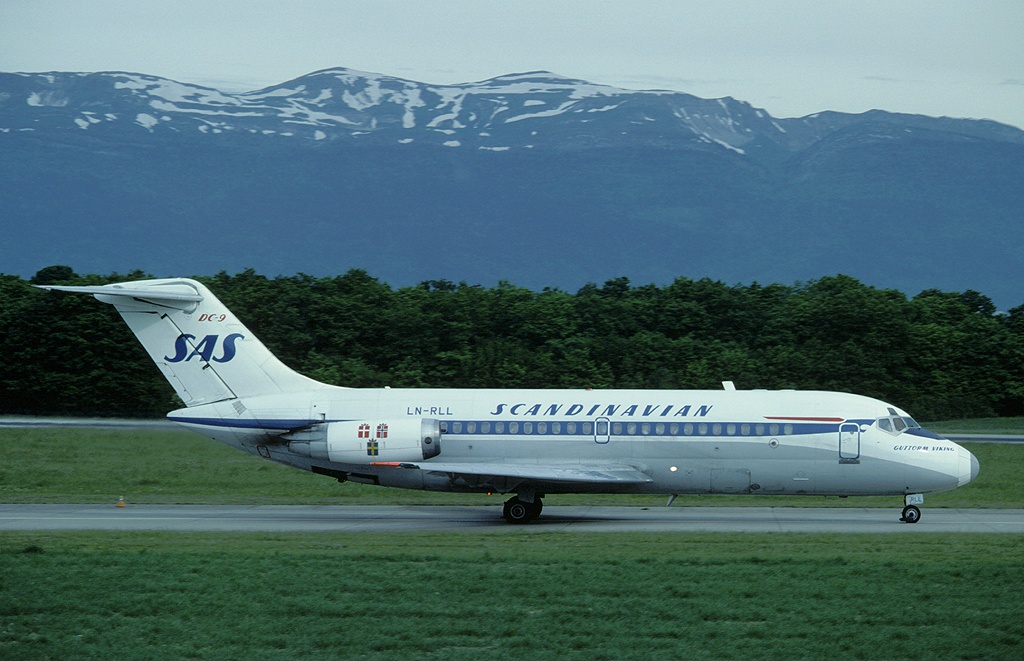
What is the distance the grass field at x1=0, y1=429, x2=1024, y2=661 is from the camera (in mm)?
13422

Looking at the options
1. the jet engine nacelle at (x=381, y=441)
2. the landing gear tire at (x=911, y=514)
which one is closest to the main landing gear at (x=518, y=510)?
the jet engine nacelle at (x=381, y=441)

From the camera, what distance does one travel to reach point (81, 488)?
3419cm

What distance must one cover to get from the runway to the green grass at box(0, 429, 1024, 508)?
5.42 feet

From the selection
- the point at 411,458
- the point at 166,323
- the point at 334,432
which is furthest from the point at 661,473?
the point at 166,323

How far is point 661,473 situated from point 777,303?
42.8m

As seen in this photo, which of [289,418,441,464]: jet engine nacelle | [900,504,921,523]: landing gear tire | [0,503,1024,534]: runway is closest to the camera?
[0,503,1024,534]: runway

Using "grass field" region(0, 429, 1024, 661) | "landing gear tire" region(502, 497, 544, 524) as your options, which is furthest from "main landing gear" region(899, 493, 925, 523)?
"landing gear tire" region(502, 497, 544, 524)

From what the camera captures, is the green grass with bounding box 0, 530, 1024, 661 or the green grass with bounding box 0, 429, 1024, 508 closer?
the green grass with bounding box 0, 530, 1024, 661

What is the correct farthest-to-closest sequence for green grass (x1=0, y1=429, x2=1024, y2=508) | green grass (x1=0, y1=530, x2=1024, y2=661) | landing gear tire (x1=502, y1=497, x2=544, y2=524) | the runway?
green grass (x1=0, y1=429, x2=1024, y2=508) → landing gear tire (x1=502, y1=497, x2=544, y2=524) → the runway → green grass (x1=0, y1=530, x2=1024, y2=661)

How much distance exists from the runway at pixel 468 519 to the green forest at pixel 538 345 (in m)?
23.5

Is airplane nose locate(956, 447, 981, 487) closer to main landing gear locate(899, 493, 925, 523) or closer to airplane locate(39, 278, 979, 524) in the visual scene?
airplane locate(39, 278, 979, 524)

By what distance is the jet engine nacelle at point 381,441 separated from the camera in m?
27.3

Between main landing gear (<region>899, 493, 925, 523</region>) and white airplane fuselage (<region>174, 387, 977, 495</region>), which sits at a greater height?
white airplane fuselage (<region>174, 387, 977, 495</region>)

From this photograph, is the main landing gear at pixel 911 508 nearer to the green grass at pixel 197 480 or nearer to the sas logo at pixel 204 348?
the green grass at pixel 197 480
